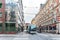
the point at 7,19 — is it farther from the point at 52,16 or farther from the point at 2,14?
the point at 52,16

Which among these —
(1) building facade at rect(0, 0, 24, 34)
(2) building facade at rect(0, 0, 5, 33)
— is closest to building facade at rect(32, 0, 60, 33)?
(1) building facade at rect(0, 0, 24, 34)

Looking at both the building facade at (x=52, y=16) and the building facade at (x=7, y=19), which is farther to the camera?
the building facade at (x=52, y=16)

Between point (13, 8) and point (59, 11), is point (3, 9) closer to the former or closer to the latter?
point (13, 8)

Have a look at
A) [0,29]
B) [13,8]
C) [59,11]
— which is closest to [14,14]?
[13,8]

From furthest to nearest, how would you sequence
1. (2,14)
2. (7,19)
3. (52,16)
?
(52,16) → (2,14) → (7,19)

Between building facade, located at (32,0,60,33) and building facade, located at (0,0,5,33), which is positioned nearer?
building facade, located at (0,0,5,33)

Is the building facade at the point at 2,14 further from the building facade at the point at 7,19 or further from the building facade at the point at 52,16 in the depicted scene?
the building facade at the point at 52,16

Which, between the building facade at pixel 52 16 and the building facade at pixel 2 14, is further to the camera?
the building facade at pixel 52 16

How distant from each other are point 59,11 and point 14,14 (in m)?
13.5

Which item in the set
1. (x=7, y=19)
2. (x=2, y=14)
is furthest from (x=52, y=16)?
(x=2, y=14)

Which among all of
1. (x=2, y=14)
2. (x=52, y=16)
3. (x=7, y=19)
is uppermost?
(x=2, y=14)

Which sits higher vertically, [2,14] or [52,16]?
[2,14]

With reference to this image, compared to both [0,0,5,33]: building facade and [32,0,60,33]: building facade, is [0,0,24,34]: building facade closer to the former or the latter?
[0,0,5,33]: building facade

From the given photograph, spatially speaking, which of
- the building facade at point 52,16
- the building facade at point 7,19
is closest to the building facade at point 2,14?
the building facade at point 7,19
